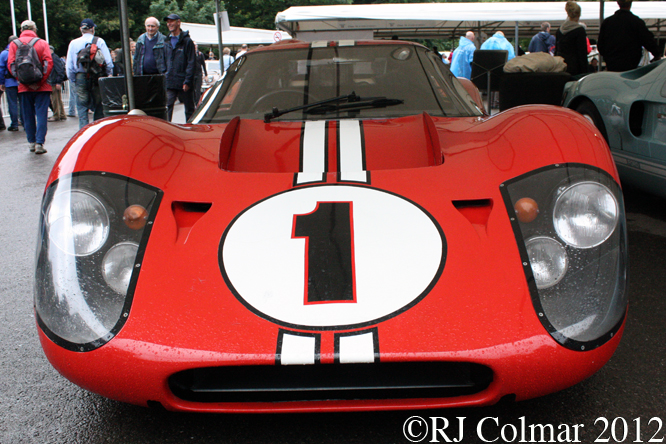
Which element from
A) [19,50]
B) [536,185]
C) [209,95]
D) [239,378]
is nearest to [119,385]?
[239,378]

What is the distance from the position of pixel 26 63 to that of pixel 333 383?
21.5 feet

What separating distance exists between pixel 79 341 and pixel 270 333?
49 cm

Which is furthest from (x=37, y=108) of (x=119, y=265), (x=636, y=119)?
(x=636, y=119)

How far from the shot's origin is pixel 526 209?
63.9 inches

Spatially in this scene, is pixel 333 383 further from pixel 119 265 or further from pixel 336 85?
pixel 336 85

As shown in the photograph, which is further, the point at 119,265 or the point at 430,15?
the point at 430,15

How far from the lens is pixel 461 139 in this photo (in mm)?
2051

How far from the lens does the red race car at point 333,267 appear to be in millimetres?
1349

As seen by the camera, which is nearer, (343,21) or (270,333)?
(270,333)

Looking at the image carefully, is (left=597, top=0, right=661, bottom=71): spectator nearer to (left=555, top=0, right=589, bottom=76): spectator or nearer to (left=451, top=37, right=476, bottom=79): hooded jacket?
(left=555, top=0, right=589, bottom=76): spectator

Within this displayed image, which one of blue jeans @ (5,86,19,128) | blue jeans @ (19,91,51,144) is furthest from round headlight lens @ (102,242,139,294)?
blue jeans @ (5,86,19,128)

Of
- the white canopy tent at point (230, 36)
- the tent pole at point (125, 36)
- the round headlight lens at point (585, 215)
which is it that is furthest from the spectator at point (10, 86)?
the white canopy tent at point (230, 36)

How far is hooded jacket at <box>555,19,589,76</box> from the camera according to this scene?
617 centimetres

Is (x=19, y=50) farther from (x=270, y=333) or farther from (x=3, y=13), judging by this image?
(x=3, y=13)
